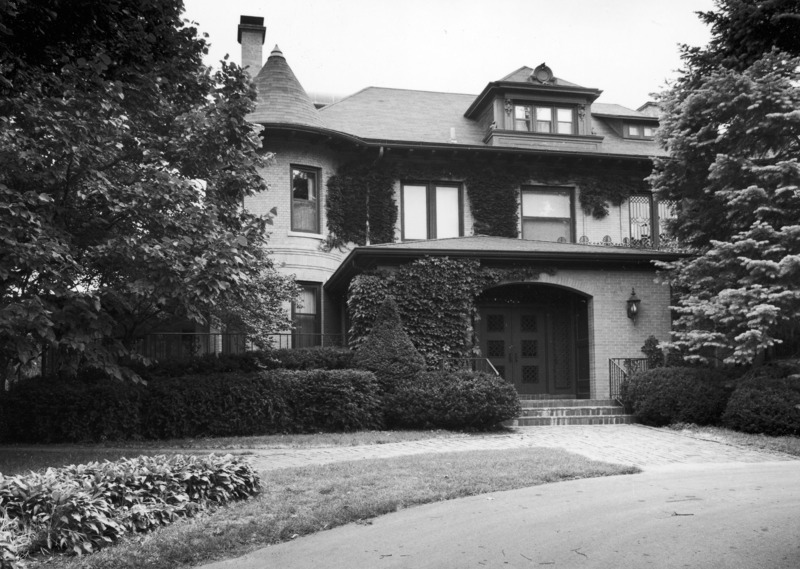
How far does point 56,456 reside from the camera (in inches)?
476

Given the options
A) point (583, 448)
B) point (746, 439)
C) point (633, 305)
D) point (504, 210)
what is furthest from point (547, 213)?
point (583, 448)

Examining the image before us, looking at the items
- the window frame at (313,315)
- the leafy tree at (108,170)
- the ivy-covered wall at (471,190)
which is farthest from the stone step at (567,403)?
the leafy tree at (108,170)

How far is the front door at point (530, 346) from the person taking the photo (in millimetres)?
19688

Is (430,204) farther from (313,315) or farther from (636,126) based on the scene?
(636,126)

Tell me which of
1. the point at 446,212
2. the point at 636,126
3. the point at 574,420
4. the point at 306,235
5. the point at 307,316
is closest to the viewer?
the point at 574,420

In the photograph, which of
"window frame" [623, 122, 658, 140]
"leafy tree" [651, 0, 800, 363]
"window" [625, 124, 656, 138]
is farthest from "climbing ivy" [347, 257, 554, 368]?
"window" [625, 124, 656, 138]

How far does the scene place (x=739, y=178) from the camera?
1589 centimetres

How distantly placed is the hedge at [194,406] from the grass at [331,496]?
14.2 ft

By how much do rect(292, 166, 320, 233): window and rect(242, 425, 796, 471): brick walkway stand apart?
29.5 feet

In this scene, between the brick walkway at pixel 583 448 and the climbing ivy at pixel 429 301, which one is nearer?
the brick walkway at pixel 583 448

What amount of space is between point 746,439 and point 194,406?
32.6 ft

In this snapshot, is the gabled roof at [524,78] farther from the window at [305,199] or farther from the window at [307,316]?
the window at [307,316]

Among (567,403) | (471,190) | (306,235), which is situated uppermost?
(471,190)

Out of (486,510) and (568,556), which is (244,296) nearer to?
(486,510)
